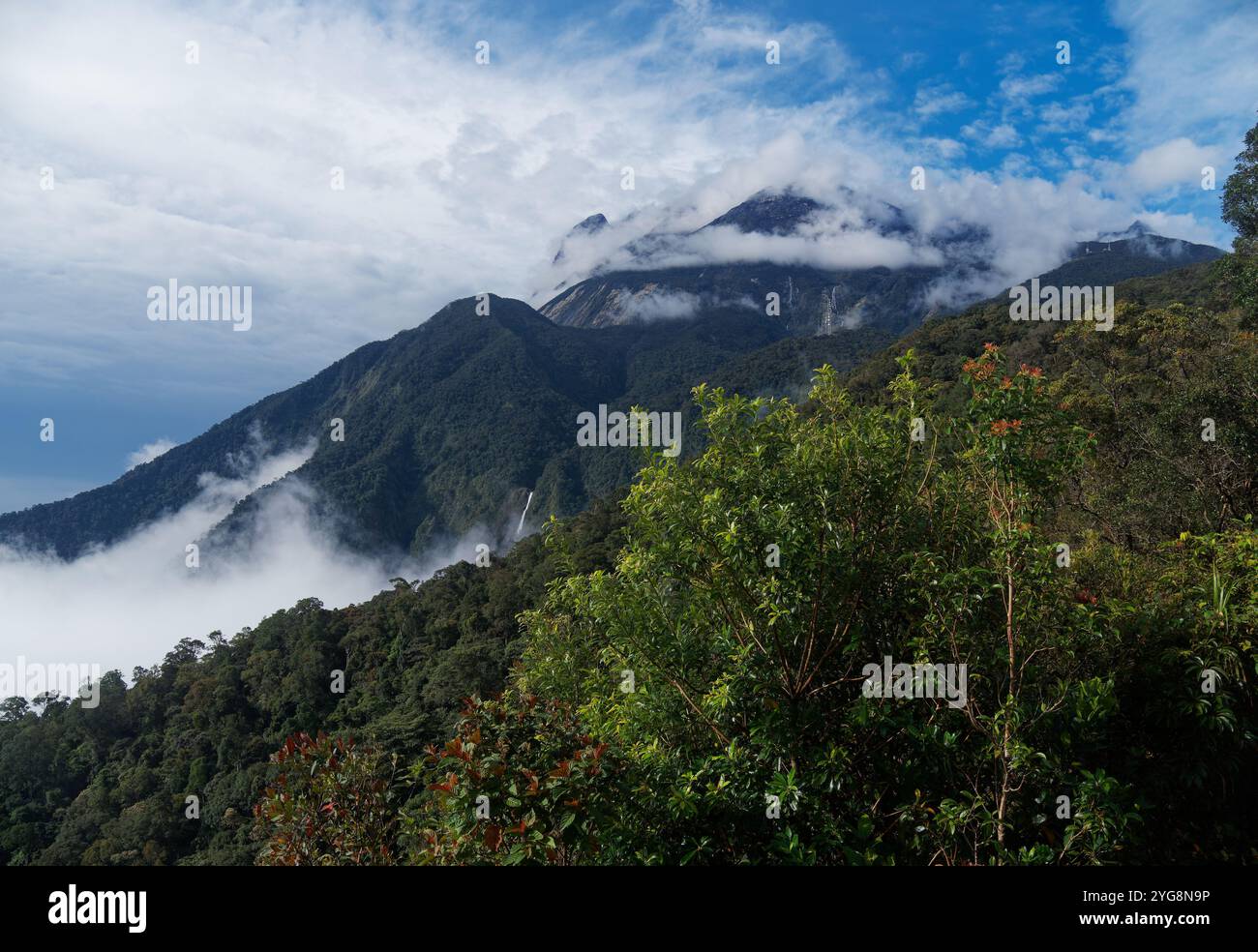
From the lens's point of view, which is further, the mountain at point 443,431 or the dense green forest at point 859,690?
the mountain at point 443,431

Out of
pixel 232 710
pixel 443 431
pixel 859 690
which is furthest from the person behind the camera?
pixel 443 431

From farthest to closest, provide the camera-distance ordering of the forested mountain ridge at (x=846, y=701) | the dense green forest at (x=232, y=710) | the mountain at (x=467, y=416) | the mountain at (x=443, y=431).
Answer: the mountain at (x=443, y=431) < the mountain at (x=467, y=416) < the dense green forest at (x=232, y=710) < the forested mountain ridge at (x=846, y=701)

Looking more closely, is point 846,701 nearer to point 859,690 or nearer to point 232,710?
point 859,690

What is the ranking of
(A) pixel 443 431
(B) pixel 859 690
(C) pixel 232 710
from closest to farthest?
1. (B) pixel 859 690
2. (C) pixel 232 710
3. (A) pixel 443 431

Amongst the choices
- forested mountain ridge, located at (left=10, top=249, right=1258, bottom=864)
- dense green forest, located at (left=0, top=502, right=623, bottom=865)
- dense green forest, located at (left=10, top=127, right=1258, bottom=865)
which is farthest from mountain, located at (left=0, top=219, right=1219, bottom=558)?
dense green forest, located at (left=10, top=127, right=1258, bottom=865)

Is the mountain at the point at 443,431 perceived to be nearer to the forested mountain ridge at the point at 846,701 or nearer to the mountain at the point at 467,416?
the mountain at the point at 467,416

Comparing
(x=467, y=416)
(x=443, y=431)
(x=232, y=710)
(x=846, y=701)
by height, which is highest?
(x=467, y=416)

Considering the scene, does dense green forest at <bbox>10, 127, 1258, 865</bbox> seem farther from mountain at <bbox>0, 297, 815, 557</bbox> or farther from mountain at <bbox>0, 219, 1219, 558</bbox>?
mountain at <bbox>0, 297, 815, 557</bbox>

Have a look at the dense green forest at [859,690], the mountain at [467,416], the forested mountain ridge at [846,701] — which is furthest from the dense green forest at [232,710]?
the mountain at [467,416]

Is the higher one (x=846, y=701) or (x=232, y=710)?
(x=846, y=701)

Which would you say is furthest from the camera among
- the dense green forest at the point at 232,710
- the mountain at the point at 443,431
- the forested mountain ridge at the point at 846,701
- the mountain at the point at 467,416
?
the mountain at the point at 443,431

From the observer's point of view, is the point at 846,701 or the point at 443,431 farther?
the point at 443,431

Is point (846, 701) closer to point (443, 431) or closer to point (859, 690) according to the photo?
point (859, 690)

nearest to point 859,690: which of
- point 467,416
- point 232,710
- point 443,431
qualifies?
point 232,710
